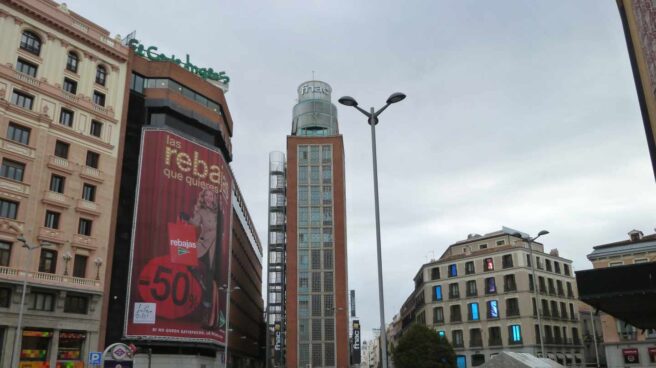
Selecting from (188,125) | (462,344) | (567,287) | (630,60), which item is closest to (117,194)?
(188,125)

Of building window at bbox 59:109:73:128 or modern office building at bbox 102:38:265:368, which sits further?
modern office building at bbox 102:38:265:368

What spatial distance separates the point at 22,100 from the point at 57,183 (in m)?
8.01

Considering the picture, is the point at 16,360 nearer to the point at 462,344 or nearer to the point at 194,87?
the point at 194,87

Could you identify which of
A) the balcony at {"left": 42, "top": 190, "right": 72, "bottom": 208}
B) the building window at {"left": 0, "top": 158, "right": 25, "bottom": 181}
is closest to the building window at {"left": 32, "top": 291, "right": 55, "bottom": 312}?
the balcony at {"left": 42, "top": 190, "right": 72, "bottom": 208}

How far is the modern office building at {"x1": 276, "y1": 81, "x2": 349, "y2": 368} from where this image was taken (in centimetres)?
9150

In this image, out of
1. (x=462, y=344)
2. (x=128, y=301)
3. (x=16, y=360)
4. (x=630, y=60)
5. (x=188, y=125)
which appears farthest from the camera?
(x=462, y=344)

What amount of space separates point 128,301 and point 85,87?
21877 mm

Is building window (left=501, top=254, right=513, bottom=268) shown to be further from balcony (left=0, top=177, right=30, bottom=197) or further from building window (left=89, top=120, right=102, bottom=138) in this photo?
balcony (left=0, top=177, right=30, bottom=197)

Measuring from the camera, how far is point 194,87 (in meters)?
69.2

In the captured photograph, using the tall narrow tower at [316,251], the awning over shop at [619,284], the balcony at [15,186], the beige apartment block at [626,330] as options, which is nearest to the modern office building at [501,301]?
the beige apartment block at [626,330]

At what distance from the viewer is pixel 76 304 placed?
5106 centimetres

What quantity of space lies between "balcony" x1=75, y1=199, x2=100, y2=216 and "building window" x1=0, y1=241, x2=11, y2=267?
7.12 m

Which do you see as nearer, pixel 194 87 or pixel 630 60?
pixel 630 60

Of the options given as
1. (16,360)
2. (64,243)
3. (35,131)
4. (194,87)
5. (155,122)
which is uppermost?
(194,87)
